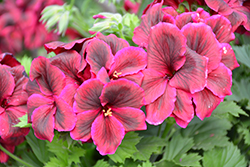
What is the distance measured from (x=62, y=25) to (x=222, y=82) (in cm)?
67

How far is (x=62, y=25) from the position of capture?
94 cm

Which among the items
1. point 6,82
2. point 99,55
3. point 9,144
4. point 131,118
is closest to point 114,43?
point 99,55

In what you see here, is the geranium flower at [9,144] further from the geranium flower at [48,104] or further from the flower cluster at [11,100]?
the geranium flower at [48,104]

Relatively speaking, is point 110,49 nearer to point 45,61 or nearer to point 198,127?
point 45,61

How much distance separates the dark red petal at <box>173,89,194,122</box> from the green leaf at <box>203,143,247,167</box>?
A: 0.98 ft

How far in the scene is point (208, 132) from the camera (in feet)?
2.51

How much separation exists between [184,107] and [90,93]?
0.57ft

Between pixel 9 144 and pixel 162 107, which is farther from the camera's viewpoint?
pixel 9 144

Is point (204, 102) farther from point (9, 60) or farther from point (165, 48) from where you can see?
point (9, 60)

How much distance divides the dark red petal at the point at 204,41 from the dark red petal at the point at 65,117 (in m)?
0.26

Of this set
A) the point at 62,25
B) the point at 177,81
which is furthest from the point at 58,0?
the point at 177,81

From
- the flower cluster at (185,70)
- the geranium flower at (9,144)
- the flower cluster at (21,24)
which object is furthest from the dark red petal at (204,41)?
the flower cluster at (21,24)

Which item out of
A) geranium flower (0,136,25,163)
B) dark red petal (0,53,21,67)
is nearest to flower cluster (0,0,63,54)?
dark red petal (0,53,21,67)

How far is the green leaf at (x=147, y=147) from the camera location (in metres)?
0.62
